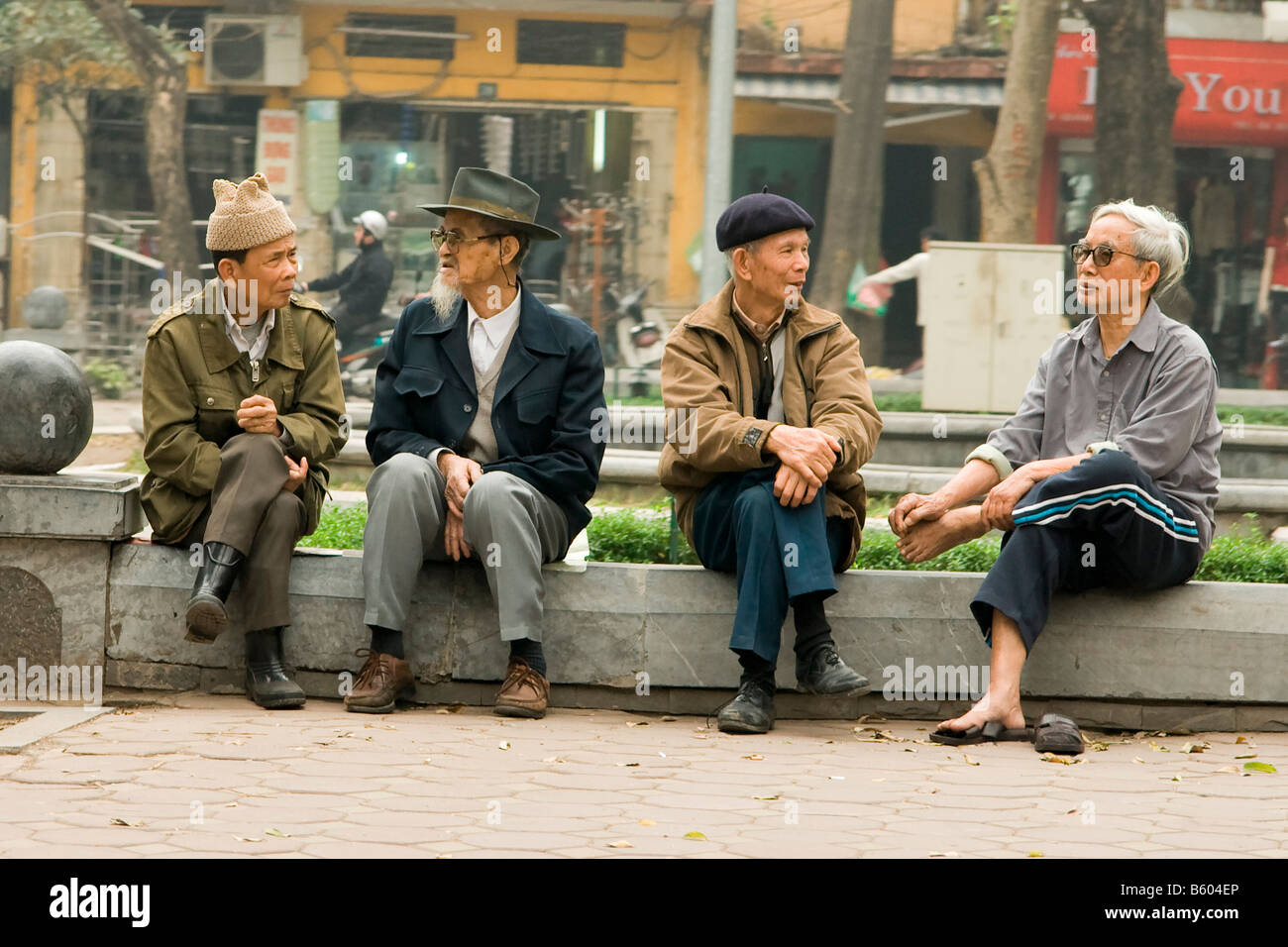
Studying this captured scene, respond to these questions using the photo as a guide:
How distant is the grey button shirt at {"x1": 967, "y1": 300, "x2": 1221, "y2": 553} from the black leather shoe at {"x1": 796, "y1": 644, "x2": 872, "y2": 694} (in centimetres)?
84

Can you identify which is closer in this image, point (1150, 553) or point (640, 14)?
point (1150, 553)

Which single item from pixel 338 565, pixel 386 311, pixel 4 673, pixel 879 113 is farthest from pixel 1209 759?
pixel 386 311

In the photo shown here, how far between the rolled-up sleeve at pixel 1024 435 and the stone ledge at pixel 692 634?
0.41 meters

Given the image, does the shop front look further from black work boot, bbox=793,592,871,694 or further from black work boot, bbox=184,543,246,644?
black work boot, bbox=184,543,246,644

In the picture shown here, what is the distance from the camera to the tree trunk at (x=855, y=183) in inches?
648

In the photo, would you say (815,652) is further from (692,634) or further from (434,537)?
(434,537)

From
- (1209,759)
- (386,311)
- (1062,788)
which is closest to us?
(1062,788)

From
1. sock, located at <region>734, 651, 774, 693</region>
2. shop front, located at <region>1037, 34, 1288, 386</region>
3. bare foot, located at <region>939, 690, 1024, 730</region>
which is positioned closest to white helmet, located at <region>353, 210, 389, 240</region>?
shop front, located at <region>1037, 34, 1288, 386</region>

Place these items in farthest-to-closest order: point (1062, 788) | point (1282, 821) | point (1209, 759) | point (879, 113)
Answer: point (879, 113) < point (1209, 759) < point (1062, 788) < point (1282, 821)

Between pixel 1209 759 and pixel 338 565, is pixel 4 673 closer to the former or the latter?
pixel 338 565

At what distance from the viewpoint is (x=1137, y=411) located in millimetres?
5109

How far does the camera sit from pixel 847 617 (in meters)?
5.25

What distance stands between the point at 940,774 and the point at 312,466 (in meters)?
2.26

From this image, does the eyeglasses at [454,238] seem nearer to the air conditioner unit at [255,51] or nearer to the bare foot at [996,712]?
the bare foot at [996,712]
